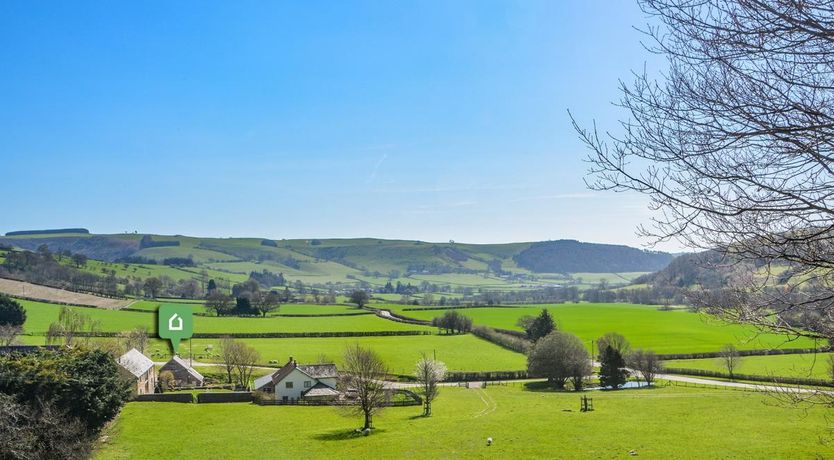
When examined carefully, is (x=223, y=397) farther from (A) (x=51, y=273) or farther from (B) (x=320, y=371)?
(A) (x=51, y=273)

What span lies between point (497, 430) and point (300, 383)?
23.2 m

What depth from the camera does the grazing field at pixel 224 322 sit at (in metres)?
88.5

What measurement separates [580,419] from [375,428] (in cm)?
1308

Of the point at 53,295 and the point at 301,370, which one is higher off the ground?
the point at 53,295

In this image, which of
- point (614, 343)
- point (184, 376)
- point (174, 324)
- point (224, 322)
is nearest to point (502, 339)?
point (614, 343)

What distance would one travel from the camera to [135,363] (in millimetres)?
49406

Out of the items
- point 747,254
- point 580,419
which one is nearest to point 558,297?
point 580,419

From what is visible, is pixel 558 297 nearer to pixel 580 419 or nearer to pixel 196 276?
pixel 196 276

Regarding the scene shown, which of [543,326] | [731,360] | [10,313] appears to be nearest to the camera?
[731,360]

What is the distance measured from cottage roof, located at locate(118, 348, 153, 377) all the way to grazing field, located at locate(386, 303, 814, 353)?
53.5 meters

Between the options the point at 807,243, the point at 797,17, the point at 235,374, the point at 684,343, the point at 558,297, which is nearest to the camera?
the point at 797,17

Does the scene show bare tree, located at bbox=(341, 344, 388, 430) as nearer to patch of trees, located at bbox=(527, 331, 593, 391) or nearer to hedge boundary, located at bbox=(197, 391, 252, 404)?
hedge boundary, located at bbox=(197, 391, 252, 404)

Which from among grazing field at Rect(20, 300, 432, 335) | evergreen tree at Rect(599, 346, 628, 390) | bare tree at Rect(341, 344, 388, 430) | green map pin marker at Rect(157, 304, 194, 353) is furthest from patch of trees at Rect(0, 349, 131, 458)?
grazing field at Rect(20, 300, 432, 335)

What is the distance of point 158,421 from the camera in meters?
38.3
